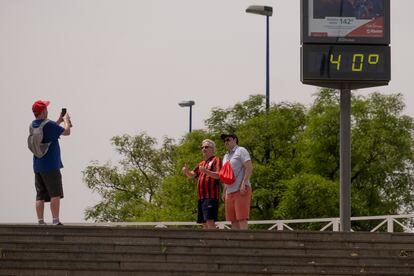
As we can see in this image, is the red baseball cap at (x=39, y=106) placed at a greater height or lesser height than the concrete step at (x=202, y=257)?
greater

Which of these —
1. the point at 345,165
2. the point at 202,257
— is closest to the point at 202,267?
the point at 202,257

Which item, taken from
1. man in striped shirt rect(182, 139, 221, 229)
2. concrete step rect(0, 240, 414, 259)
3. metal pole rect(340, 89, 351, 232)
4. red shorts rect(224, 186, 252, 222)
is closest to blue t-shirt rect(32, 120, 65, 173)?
concrete step rect(0, 240, 414, 259)

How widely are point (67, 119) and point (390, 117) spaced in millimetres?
34163

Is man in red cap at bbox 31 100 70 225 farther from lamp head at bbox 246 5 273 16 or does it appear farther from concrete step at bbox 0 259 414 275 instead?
lamp head at bbox 246 5 273 16

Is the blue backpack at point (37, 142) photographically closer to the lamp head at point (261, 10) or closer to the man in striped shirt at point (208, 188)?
the man in striped shirt at point (208, 188)

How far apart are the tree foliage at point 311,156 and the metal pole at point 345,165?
24.8 meters

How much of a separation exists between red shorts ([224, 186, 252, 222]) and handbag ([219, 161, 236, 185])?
0.96 ft

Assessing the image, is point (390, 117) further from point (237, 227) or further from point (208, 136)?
point (237, 227)

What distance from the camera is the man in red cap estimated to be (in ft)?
68.1

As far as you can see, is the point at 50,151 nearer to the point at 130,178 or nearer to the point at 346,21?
the point at 346,21

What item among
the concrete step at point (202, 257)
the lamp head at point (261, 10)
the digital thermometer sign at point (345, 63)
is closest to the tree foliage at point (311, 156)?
the lamp head at point (261, 10)

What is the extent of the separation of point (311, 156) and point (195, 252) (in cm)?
3317

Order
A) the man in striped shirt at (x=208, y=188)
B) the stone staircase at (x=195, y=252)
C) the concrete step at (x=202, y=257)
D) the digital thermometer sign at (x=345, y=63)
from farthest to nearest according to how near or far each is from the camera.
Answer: the digital thermometer sign at (x=345, y=63), the man in striped shirt at (x=208, y=188), the concrete step at (x=202, y=257), the stone staircase at (x=195, y=252)

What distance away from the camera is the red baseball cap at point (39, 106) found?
2072cm
